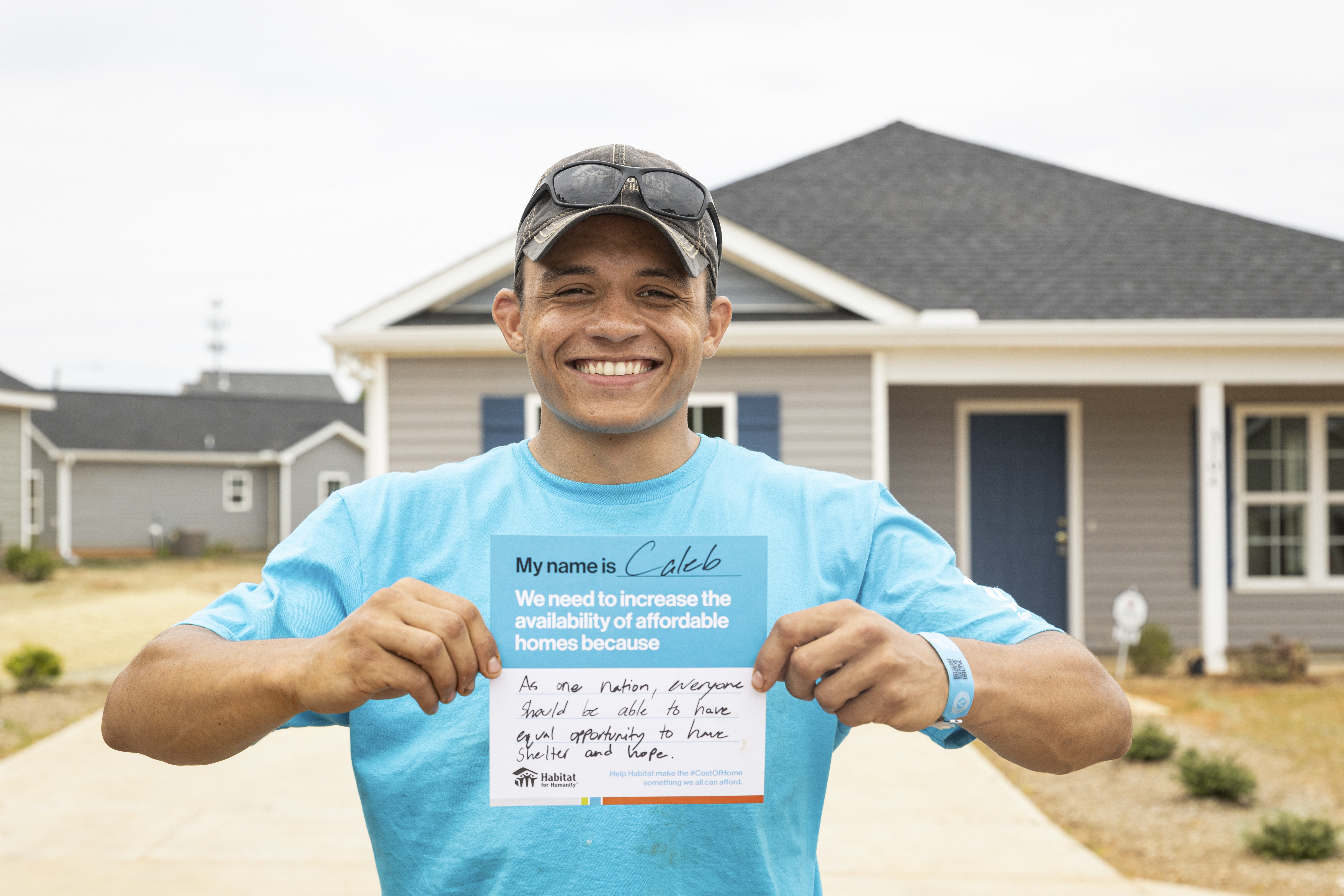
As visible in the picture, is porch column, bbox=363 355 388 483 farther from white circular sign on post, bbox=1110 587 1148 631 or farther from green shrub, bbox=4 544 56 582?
green shrub, bbox=4 544 56 582

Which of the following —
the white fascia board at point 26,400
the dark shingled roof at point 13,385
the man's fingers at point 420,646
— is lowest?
the man's fingers at point 420,646

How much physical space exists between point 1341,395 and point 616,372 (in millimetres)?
10618

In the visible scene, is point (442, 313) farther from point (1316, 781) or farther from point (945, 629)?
point (945, 629)

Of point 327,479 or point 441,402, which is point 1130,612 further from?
point 327,479

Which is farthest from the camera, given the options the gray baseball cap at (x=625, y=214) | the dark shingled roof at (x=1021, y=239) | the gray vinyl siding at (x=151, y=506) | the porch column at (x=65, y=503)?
the gray vinyl siding at (x=151, y=506)

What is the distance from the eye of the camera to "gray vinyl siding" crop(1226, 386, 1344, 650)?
988 cm

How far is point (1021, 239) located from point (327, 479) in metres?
24.1

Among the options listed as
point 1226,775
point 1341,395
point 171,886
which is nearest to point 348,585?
point 171,886

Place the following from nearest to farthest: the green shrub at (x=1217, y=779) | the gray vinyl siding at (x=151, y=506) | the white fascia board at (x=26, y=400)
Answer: the green shrub at (x=1217, y=779) → the white fascia board at (x=26, y=400) → the gray vinyl siding at (x=151, y=506)

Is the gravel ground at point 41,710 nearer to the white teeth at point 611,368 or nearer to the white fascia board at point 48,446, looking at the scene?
the white teeth at point 611,368

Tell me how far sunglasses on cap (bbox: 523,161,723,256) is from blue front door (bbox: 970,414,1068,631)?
8846 millimetres

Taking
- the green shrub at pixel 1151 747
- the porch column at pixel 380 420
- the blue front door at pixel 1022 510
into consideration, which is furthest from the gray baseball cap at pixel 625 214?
the blue front door at pixel 1022 510

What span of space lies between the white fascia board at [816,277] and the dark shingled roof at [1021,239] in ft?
1.37

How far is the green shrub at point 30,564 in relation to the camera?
18.9 meters
